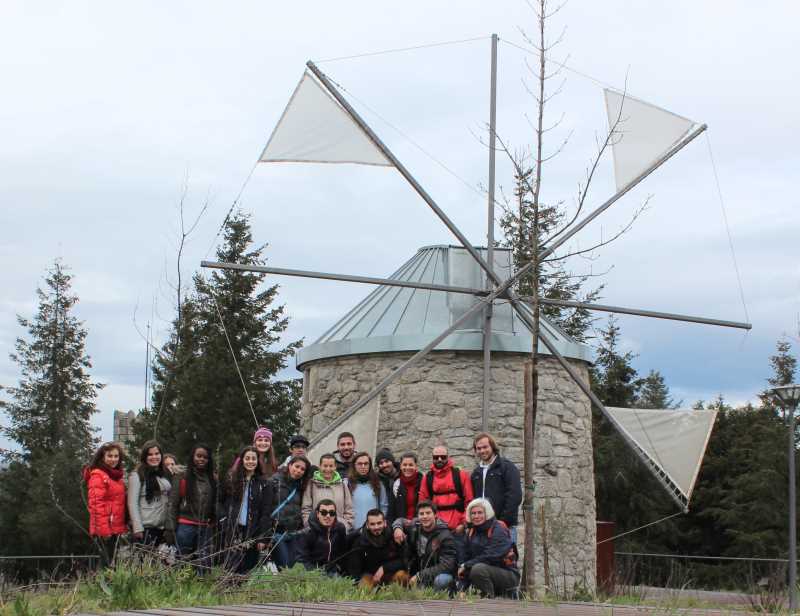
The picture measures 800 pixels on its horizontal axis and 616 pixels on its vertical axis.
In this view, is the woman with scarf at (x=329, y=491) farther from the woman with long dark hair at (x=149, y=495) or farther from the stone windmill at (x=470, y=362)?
the stone windmill at (x=470, y=362)

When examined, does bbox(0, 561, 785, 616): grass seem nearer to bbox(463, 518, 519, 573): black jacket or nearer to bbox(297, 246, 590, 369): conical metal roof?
bbox(463, 518, 519, 573): black jacket

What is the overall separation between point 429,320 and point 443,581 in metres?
4.45

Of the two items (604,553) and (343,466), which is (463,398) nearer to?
(343,466)

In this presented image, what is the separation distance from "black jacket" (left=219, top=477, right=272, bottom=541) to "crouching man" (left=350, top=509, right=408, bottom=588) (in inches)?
24.5

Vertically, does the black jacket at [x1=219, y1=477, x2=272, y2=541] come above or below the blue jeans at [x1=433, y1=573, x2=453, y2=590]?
above

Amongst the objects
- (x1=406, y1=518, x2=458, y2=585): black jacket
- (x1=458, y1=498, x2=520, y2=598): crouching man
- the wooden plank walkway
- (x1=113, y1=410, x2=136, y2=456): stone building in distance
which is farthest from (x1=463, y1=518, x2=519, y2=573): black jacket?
(x1=113, y1=410, x2=136, y2=456): stone building in distance

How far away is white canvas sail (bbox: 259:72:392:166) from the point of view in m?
10.1

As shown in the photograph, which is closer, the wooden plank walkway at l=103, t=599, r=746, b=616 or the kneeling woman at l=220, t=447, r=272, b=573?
the wooden plank walkway at l=103, t=599, r=746, b=616

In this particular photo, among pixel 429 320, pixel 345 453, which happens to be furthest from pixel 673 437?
pixel 345 453

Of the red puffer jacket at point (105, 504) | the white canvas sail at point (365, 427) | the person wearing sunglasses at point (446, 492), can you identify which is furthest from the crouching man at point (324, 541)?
the white canvas sail at point (365, 427)

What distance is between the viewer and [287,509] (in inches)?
292

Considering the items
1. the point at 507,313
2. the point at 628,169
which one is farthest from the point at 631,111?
the point at 507,313

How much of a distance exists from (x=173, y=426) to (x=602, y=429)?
32.8ft

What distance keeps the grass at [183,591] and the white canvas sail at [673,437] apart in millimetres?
5602
